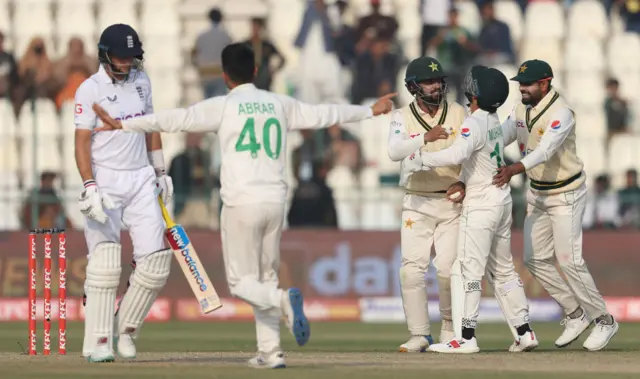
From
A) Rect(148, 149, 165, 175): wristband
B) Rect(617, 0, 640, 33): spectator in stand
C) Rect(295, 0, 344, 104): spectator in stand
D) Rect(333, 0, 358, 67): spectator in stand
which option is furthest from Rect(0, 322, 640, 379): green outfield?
Rect(617, 0, 640, 33): spectator in stand

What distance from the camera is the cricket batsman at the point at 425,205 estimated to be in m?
10.9

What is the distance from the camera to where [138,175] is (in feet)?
33.0

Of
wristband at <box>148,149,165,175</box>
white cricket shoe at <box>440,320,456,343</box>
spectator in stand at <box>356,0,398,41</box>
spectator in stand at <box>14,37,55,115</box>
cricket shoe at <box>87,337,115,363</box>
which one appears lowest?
white cricket shoe at <box>440,320,456,343</box>

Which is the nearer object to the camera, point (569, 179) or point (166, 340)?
point (569, 179)

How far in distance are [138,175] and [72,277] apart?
6836mm

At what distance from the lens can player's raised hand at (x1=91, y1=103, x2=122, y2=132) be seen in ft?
29.9

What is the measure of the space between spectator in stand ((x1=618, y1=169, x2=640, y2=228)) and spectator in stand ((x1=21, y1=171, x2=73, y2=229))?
6.28 m

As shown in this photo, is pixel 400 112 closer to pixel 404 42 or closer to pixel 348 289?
pixel 348 289

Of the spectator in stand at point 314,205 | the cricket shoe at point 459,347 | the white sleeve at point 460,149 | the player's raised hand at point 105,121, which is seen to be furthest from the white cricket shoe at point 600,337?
the spectator in stand at point 314,205

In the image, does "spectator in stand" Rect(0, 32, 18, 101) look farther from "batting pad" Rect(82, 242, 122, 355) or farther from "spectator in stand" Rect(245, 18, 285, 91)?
"batting pad" Rect(82, 242, 122, 355)

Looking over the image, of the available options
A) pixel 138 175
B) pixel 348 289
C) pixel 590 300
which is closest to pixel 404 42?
pixel 348 289

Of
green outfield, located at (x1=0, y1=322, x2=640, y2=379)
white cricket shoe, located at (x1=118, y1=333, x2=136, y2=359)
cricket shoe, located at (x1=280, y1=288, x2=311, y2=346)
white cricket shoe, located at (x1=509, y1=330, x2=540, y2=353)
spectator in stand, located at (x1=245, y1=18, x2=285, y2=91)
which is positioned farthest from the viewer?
spectator in stand, located at (x1=245, y1=18, x2=285, y2=91)

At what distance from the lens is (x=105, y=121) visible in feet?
30.0

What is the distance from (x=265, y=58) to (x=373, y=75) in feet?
4.48
